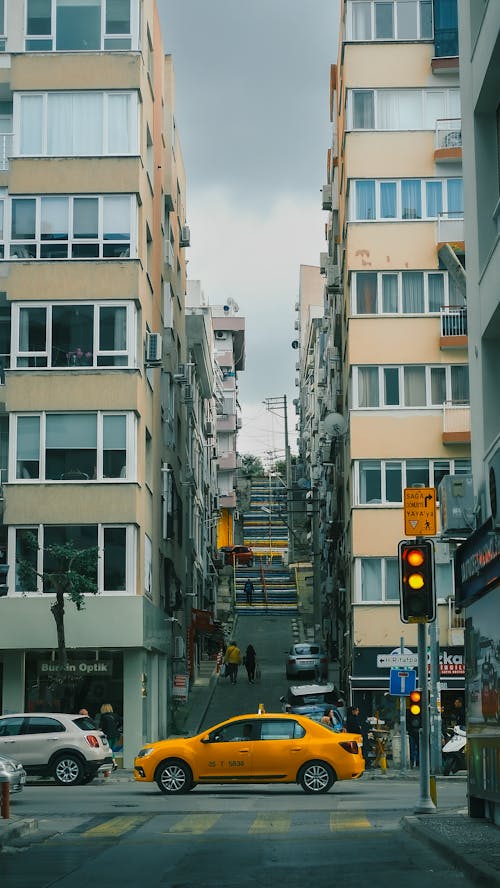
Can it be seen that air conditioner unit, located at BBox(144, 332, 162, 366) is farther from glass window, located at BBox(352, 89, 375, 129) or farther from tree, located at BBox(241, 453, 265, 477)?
tree, located at BBox(241, 453, 265, 477)

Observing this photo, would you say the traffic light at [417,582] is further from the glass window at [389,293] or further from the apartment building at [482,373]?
the glass window at [389,293]

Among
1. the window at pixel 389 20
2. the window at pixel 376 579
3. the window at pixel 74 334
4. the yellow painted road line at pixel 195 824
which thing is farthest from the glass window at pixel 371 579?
the yellow painted road line at pixel 195 824

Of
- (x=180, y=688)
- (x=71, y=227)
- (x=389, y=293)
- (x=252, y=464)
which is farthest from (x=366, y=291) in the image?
(x=252, y=464)

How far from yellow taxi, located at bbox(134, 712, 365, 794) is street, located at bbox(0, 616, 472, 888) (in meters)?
0.40

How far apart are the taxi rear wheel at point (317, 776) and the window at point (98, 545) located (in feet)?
42.4

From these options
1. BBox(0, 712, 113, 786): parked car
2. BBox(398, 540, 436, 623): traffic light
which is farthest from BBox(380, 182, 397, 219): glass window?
BBox(398, 540, 436, 623): traffic light

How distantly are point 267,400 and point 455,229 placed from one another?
112 meters

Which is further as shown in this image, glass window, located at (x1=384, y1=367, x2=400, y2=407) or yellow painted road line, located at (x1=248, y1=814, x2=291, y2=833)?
glass window, located at (x1=384, y1=367, x2=400, y2=407)

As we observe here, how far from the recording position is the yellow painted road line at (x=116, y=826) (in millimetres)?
18875

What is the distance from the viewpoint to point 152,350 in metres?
41.6

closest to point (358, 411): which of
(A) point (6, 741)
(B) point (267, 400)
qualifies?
(A) point (6, 741)

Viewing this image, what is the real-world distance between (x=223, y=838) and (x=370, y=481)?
1105 inches

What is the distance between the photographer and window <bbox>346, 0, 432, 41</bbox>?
47.5 meters

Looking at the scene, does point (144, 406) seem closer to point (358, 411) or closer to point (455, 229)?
point (358, 411)
